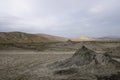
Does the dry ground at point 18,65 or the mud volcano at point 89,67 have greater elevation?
the mud volcano at point 89,67

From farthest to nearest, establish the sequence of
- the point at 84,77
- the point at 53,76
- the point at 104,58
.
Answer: the point at 104,58 < the point at 53,76 < the point at 84,77

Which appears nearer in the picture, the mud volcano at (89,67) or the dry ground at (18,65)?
the mud volcano at (89,67)

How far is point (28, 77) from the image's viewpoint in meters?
10.0

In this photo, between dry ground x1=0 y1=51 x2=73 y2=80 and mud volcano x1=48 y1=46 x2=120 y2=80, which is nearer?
mud volcano x1=48 y1=46 x2=120 y2=80

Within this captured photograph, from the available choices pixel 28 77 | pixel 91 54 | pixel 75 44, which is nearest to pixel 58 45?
pixel 75 44

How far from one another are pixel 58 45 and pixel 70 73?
2137 cm

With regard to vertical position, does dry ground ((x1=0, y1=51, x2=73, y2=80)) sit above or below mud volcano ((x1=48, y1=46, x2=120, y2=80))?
below

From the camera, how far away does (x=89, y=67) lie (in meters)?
10.7

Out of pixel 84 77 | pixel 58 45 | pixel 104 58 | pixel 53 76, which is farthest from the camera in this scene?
pixel 58 45

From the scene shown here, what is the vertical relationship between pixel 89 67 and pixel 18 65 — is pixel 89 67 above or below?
above

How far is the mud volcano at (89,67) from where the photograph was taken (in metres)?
9.58

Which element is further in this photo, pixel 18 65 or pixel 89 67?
pixel 18 65

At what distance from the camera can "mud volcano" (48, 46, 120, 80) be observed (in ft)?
31.4

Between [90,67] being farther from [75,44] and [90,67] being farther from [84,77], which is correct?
[75,44]
